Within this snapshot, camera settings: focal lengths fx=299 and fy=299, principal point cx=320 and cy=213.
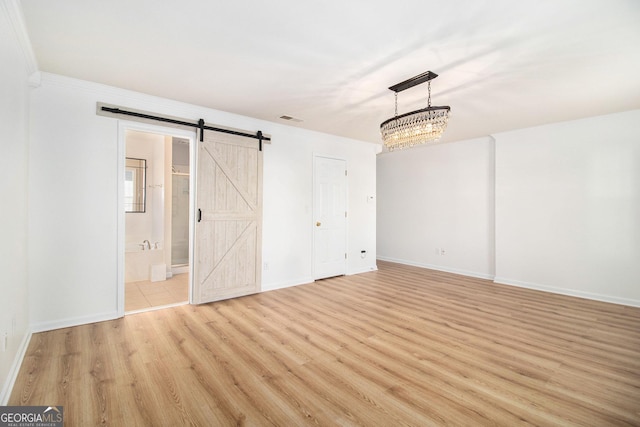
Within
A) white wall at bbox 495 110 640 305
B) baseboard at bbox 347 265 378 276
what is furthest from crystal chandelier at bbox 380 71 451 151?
baseboard at bbox 347 265 378 276

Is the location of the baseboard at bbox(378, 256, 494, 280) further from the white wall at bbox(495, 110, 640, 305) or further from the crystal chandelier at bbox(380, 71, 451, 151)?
the crystal chandelier at bbox(380, 71, 451, 151)

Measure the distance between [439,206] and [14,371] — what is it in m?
6.55

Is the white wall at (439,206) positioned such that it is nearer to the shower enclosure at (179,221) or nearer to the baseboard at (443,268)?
the baseboard at (443,268)

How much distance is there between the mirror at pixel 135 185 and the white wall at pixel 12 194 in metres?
2.97

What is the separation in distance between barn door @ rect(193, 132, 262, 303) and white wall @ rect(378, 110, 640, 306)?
12.9 feet

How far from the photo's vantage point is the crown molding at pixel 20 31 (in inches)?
76.6

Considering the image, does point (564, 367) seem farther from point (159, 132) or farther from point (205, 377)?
point (159, 132)

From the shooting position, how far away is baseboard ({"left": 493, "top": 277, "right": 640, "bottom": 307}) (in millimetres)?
4168

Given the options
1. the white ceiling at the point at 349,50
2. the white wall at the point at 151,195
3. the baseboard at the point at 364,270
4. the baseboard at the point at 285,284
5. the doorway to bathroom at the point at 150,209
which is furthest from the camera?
the baseboard at the point at 364,270

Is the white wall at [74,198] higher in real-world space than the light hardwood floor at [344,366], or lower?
higher
